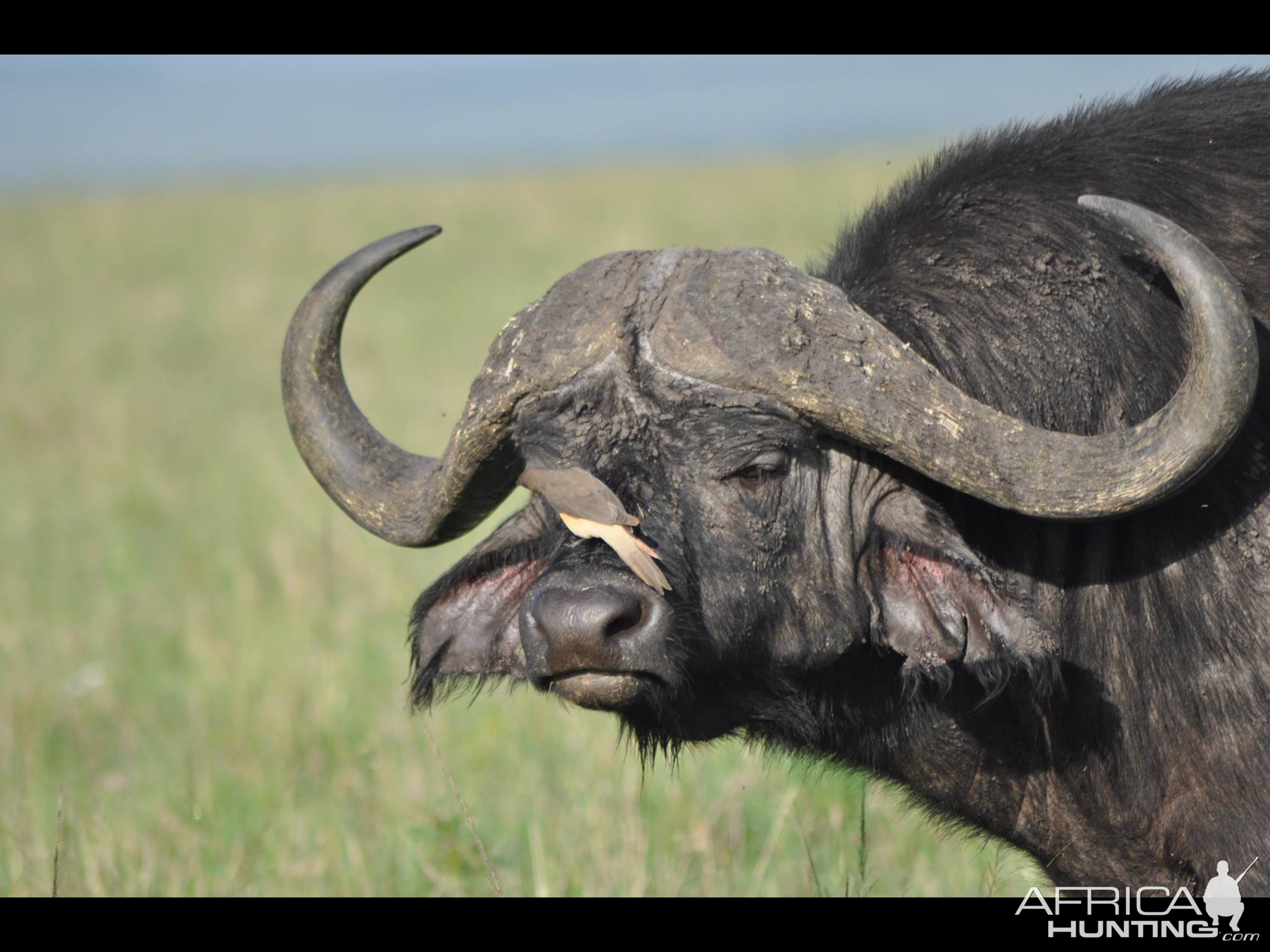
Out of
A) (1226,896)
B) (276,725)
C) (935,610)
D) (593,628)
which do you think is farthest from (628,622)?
(276,725)

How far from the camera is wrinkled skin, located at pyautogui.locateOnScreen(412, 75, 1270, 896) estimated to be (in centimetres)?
305

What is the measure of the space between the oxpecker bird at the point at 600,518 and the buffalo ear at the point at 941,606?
56 centimetres

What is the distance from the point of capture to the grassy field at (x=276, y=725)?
4543 millimetres

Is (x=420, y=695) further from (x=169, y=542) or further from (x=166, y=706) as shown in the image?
(x=169, y=542)

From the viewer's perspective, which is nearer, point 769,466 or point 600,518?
point 600,518

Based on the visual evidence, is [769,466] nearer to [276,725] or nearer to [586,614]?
[586,614]

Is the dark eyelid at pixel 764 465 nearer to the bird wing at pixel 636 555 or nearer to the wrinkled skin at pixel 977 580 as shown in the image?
the wrinkled skin at pixel 977 580

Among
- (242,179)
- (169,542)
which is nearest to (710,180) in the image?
(169,542)

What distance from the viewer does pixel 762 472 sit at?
3129 mm

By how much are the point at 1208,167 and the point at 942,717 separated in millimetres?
1483

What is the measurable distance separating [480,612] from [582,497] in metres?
0.72
